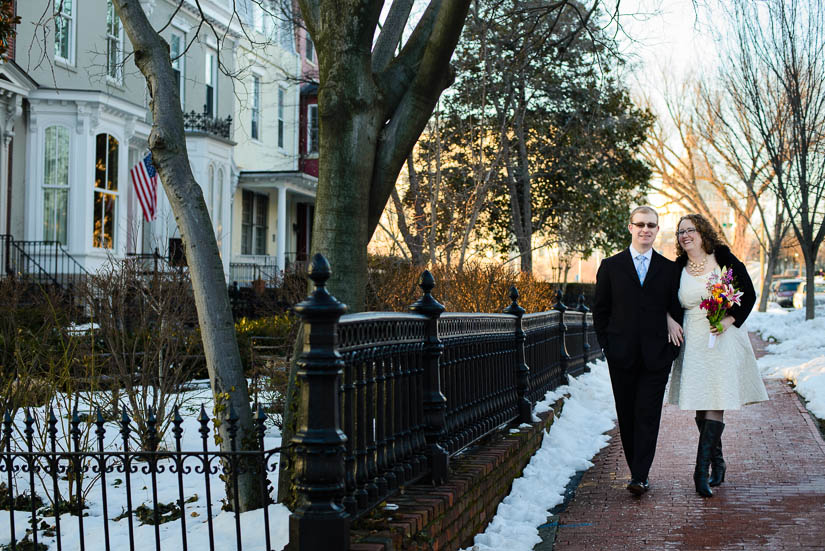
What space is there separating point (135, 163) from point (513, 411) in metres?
16.1

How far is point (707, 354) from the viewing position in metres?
7.21

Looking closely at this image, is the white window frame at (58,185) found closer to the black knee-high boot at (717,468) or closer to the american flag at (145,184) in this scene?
the american flag at (145,184)

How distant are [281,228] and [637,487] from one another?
67.3 ft

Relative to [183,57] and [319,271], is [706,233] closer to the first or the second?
[319,271]

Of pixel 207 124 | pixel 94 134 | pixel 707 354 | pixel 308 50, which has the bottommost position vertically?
pixel 707 354

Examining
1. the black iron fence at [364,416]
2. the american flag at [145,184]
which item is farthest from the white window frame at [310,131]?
the black iron fence at [364,416]

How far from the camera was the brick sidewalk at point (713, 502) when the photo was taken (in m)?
5.93

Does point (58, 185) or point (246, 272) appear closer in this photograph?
point (58, 185)

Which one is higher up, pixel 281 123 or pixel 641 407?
pixel 281 123

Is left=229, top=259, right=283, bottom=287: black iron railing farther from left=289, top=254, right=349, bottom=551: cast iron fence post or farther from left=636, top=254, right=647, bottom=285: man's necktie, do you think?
left=289, top=254, right=349, bottom=551: cast iron fence post

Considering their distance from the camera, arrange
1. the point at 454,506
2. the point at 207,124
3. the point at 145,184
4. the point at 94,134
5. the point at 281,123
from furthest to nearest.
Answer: the point at 281,123 < the point at 207,124 < the point at 145,184 < the point at 94,134 < the point at 454,506

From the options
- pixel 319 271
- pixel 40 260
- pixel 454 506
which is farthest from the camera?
pixel 40 260

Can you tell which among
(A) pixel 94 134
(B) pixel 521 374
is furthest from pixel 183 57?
(B) pixel 521 374

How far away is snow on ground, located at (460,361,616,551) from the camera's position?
247 inches
